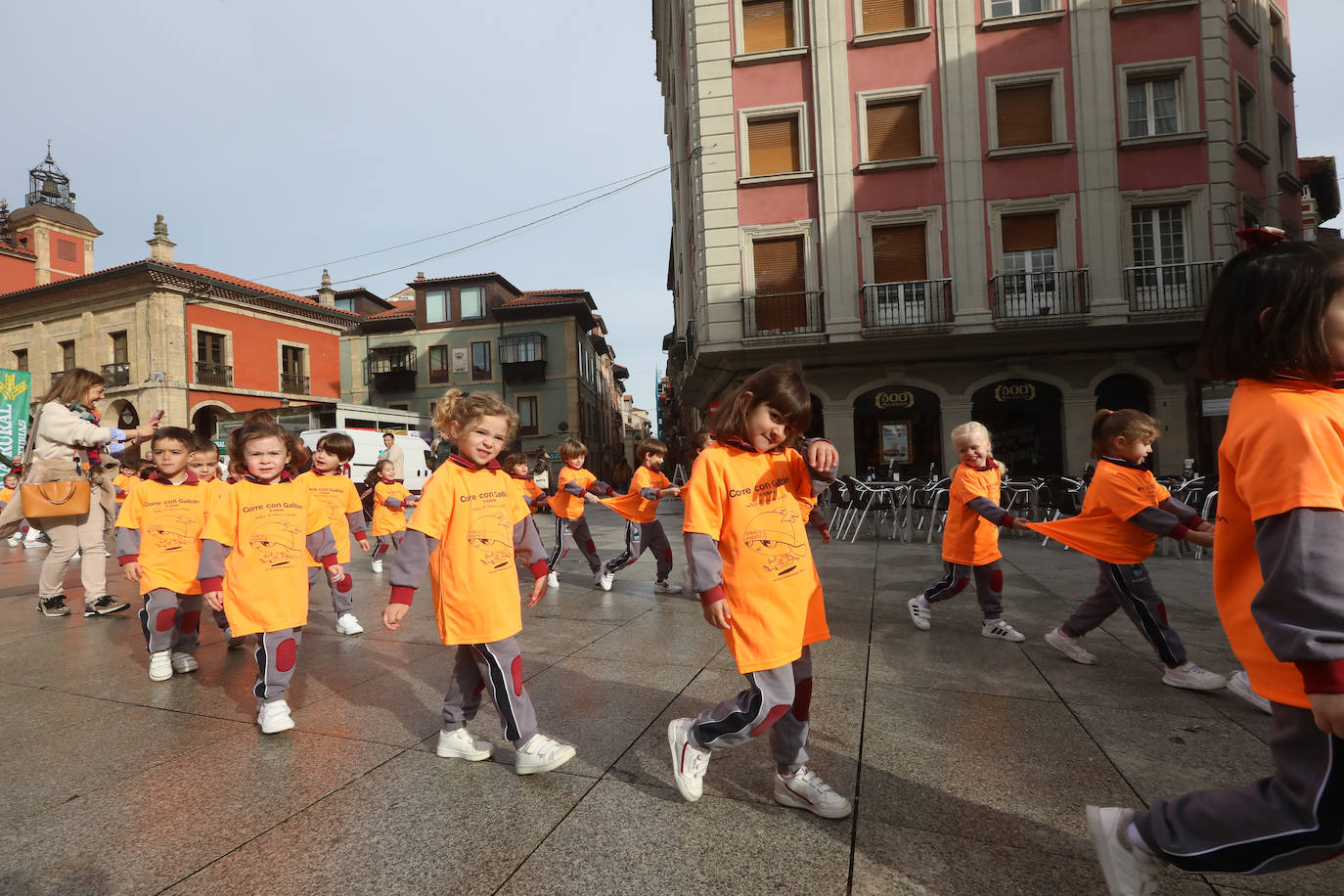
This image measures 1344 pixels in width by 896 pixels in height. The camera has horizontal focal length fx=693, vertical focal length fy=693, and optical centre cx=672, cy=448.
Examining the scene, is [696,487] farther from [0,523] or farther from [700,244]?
[700,244]

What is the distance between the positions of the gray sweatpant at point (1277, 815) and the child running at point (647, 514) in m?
4.67

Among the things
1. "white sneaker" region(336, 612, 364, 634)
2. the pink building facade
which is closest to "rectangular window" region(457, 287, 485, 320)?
the pink building facade

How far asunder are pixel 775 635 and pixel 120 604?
6.28m

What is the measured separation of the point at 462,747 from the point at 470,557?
0.78m

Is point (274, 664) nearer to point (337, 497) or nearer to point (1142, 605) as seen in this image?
point (337, 497)

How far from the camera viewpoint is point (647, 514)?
251 inches

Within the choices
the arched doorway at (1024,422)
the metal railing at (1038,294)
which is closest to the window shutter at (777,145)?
the metal railing at (1038,294)

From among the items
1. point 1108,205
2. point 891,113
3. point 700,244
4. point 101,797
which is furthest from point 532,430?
point 101,797

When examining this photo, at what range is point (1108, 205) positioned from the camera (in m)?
15.0

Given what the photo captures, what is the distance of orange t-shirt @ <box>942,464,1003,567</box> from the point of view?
4578mm

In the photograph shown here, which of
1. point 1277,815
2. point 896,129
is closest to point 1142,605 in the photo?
point 1277,815

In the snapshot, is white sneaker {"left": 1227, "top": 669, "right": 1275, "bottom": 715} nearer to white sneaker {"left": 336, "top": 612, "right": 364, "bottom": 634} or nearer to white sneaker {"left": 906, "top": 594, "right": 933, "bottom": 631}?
white sneaker {"left": 906, "top": 594, "right": 933, "bottom": 631}

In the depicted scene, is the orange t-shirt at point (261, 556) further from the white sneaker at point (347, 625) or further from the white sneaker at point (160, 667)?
the white sneaker at point (347, 625)

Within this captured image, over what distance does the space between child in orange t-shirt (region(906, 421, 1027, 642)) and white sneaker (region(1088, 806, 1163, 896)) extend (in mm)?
2832
